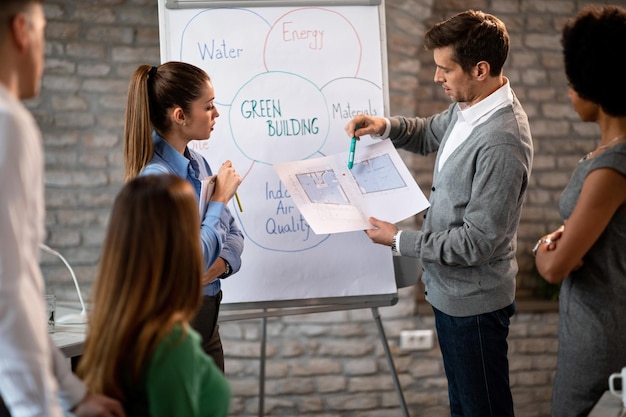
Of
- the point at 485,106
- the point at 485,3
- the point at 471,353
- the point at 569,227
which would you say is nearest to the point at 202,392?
the point at 569,227

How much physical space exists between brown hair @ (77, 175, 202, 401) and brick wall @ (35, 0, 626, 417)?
7.41 feet

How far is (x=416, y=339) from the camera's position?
3574 mm

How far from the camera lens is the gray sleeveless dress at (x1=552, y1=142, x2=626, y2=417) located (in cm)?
157

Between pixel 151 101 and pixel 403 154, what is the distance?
1.82 metres

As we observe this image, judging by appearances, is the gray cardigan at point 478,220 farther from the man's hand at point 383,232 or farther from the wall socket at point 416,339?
the wall socket at point 416,339

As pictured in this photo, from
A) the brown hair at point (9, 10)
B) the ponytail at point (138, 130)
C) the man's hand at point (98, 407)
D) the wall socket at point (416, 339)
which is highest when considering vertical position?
the brown hair at point (9, 10)

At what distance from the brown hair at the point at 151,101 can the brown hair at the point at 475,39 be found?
67cm

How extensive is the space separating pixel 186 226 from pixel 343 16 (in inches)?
58.1

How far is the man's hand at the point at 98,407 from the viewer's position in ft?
3.88

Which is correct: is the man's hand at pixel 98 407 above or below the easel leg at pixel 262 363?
above

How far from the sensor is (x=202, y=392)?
1.24 m

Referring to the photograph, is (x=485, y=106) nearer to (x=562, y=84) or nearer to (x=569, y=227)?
(x=569, y=227)

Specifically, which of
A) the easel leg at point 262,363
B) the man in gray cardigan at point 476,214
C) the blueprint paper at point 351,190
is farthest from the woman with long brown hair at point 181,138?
the easel leg at point 262,363

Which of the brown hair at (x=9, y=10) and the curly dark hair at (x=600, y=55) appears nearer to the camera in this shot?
the brown hair at (x=9, y=10)
